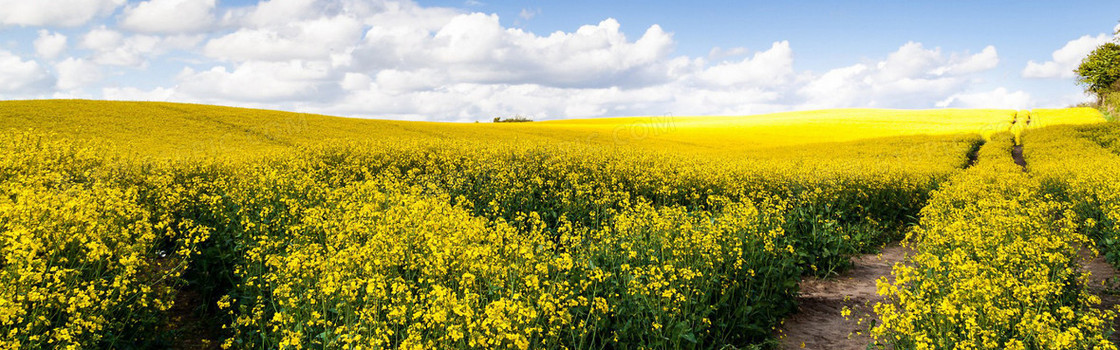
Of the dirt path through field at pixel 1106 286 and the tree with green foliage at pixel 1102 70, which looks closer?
the dirt path through field at pixel 1106 286

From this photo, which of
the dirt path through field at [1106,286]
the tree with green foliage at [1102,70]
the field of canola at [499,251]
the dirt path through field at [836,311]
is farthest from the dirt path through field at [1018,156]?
the tree with green foliage at [1102,70]

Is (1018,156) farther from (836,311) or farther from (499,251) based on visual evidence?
(499,251)

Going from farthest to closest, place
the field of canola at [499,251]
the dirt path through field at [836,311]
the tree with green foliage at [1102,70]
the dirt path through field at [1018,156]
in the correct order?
1. the tree with green foliage at [1102,70]
2. the dirt path through field at [1018,156]
3. the dirt path through field at [836,311]
4. the field of canola at [499,251]

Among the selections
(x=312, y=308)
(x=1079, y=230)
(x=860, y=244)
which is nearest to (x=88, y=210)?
(x=312, y=308)

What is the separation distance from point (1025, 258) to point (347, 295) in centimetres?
846

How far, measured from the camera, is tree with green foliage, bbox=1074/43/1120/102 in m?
59.4

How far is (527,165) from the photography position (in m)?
15.5

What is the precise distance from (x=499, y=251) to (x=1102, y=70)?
262 ft

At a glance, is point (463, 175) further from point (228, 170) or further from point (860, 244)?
point (860, 244)

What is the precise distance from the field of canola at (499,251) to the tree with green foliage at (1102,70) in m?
56.8

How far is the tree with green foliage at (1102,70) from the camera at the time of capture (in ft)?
195

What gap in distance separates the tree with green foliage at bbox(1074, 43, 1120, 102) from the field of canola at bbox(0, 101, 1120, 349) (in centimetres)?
5676

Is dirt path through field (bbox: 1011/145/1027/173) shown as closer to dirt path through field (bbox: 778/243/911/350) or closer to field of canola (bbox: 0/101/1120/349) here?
field of canola (bbox: 0/101/1120/349)

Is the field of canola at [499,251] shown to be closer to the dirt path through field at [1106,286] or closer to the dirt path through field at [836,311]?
the dirt path through field at [836,311]
